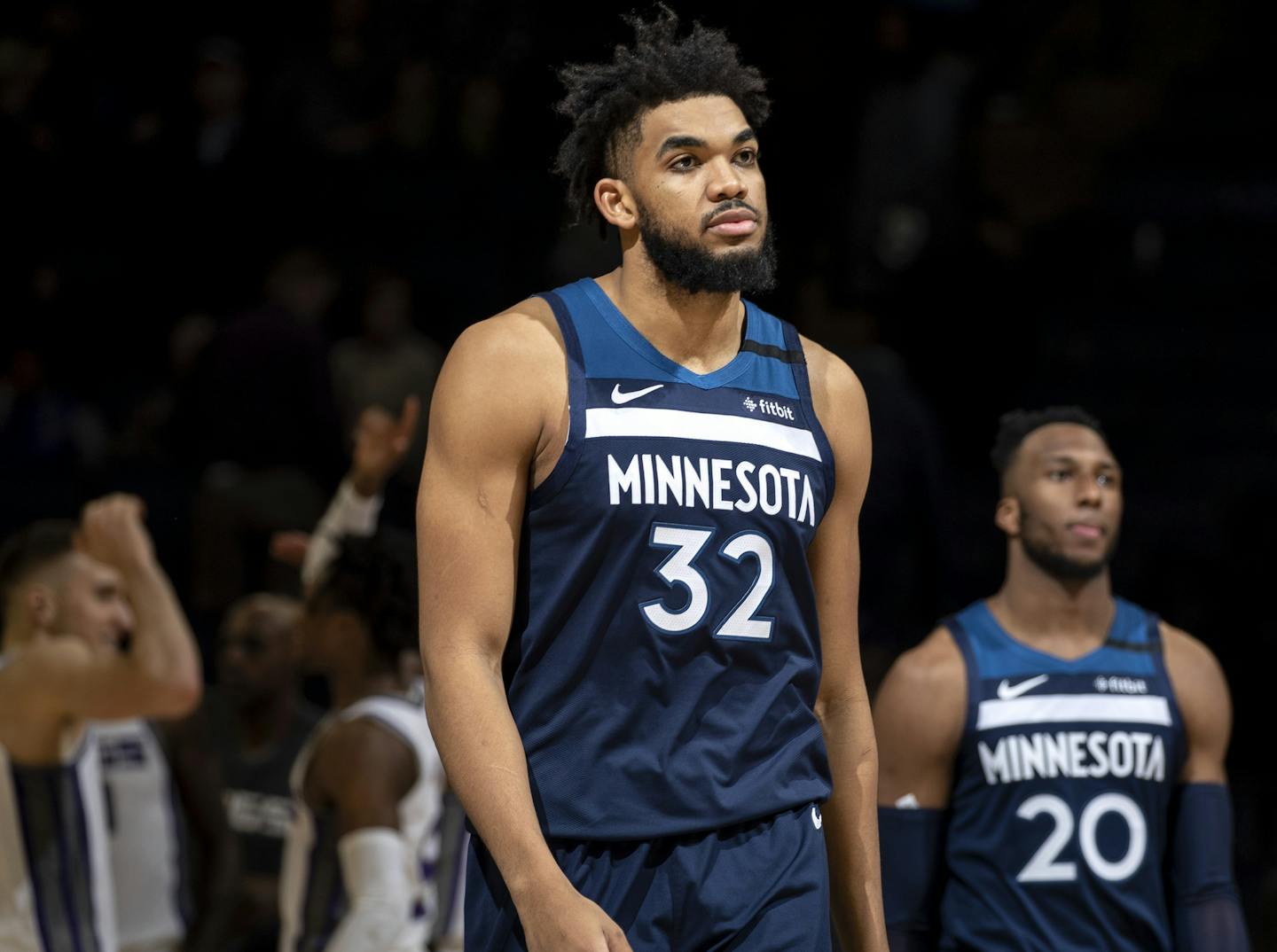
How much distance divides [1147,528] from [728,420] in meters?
6.77

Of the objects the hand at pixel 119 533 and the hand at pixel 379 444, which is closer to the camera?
the hand at pixel 119 533

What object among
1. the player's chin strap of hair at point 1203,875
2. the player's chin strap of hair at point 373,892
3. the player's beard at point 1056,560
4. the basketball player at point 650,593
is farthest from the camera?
the player's chin strap of hair at point 373,892

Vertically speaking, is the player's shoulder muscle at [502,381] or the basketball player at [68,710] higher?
the player's shoulder muscle at [502,381]

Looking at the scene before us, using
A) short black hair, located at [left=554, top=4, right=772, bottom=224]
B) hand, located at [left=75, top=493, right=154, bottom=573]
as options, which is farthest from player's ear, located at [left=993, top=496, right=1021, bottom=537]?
hand, located at [left=75, top=493, right=154, bottom=573]

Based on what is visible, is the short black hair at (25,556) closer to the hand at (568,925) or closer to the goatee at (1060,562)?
the goatee at (1060,562)

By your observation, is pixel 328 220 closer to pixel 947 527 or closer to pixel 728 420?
pixel 947 527

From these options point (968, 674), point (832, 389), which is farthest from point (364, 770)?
point (832, 389)

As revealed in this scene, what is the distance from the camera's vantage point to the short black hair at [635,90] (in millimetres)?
3328

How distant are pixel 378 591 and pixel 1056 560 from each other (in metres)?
1.97

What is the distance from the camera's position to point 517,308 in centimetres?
326

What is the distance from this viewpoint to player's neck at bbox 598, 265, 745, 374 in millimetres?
3268

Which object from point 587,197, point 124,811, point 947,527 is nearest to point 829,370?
point 587,197

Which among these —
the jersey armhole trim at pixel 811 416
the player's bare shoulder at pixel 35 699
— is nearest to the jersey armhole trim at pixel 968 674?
the jersey armhole trim at pixel 811 416

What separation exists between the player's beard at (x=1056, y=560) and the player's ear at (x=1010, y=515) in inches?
0.7
